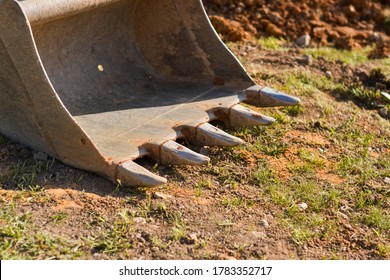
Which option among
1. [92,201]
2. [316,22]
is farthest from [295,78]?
[92,201]

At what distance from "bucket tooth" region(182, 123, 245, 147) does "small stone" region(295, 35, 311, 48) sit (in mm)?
2475

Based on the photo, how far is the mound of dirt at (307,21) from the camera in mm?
6918

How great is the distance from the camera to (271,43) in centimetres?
673

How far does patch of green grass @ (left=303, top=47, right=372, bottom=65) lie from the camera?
258 inches

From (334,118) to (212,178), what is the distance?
1.36 m

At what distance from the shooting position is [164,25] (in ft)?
17.7

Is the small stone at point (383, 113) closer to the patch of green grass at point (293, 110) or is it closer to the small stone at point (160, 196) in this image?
the patch of green grass at point (293, 110)

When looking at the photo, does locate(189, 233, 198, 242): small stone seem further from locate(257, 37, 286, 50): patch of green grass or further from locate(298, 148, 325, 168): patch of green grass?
locate(257, 37, 286, 50): patch of green grass

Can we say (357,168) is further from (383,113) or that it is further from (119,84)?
(119,84)

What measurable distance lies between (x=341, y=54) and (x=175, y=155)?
286 cm

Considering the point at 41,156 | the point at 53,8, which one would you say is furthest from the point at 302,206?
the point at 53,8

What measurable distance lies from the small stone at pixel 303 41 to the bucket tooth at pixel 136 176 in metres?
3.16

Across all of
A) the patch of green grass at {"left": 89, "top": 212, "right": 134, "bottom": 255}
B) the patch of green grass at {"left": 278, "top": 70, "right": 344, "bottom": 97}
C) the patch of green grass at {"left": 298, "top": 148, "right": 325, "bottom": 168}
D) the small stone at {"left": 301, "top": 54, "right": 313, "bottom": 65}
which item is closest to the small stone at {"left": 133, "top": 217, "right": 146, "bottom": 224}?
the patch of green grass at {"left": 89, "top": 212, "right": 134, "bottom": 255}

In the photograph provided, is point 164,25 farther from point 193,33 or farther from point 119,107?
point 119,107
